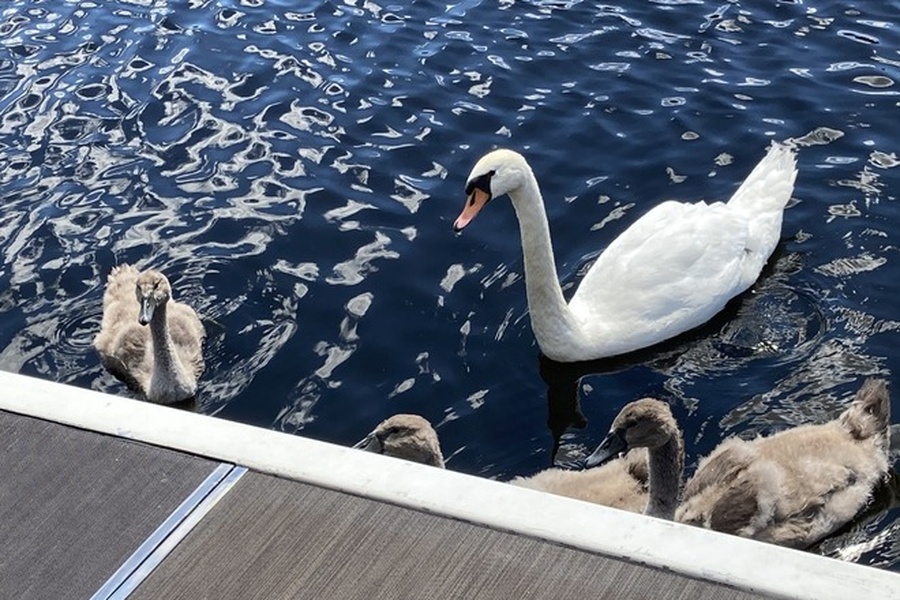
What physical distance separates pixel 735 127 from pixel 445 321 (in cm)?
310

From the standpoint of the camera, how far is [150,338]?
8.18 meters

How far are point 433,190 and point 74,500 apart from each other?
561 centimetres

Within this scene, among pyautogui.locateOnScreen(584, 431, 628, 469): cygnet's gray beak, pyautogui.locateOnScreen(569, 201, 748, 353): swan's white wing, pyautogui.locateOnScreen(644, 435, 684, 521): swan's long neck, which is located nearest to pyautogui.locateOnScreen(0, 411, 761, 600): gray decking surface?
pyautogui.locateOnScreen(644, 435, 684, 521): swan's long neck

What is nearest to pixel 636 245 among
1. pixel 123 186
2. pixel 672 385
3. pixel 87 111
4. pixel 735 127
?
pixel 672 385

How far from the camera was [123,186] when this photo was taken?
956 cm

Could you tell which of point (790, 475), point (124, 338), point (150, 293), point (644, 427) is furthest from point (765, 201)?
point (124, 338)

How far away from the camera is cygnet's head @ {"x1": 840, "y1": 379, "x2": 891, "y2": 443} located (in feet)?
21.9

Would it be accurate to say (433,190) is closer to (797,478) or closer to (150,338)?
(150,338)

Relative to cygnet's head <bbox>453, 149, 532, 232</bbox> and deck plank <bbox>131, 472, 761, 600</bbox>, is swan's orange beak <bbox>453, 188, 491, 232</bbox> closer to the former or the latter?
cygnet's head <bbox>453, 149, 532, 232</bbox>

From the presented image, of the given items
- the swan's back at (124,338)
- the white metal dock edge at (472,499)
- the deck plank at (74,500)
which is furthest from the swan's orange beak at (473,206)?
the deck plank at (74,500)

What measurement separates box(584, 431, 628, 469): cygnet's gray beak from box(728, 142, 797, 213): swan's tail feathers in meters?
2.85

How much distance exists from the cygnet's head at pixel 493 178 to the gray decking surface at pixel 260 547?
12.5 ft

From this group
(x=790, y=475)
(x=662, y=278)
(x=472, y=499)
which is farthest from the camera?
(x=662, y=278)

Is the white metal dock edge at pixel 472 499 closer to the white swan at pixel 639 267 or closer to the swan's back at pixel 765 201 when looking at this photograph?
the white swan at pixel 639 267
